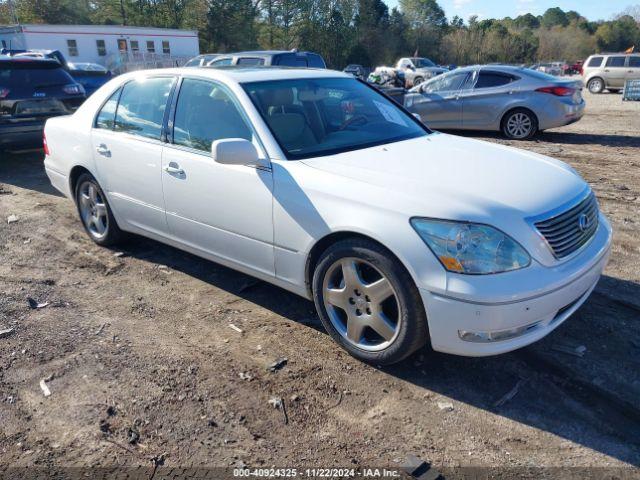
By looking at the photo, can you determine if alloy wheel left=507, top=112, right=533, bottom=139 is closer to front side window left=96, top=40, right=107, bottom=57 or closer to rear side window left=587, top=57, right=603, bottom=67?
rear side window left=587, top=57, right=603, bottom=67

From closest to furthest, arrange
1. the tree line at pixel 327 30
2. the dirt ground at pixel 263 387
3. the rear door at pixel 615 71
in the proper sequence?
the dirt ground at pixel 263 387 → the rear door at pixel 615 71 → the tree line at pixel 327 30

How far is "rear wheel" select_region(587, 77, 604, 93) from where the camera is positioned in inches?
999

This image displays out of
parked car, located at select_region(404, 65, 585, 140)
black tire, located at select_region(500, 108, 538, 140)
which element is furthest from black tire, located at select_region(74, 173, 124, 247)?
black tire, located at select_region(500, 108, 538, 140)

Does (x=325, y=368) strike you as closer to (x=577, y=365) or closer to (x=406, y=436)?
(x=406, y=436)

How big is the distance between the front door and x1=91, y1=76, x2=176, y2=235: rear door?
7.0 inches

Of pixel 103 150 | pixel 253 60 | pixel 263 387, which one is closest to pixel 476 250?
pixel 263 387

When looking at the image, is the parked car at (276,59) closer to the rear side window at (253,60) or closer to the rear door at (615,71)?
the rear side window at (253,60)

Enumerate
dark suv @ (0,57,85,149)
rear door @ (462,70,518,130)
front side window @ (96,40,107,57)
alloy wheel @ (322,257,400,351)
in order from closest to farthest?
alloy wheel @ (322,257,400,351) → dark suv @ (0,57,85,149) → rear door @ (462,70,518,130) → front side window @ (96,40,107,57)

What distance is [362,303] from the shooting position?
10.8ft

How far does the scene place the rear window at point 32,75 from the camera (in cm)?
838

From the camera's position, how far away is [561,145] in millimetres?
10758

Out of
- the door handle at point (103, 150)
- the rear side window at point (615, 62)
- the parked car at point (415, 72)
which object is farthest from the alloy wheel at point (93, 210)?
the parked car at point (415, 72)

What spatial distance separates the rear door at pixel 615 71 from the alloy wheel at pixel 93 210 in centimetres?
2565

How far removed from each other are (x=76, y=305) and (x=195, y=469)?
2199 mm
